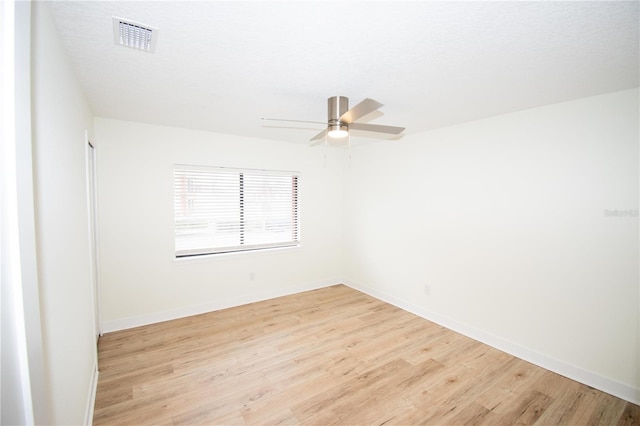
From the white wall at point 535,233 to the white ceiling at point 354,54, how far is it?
15.1 inches

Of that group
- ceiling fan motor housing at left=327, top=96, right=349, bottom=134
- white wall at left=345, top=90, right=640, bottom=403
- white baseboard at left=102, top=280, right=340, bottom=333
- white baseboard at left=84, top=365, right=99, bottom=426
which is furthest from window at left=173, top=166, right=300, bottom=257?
ceiling fan motor housing at left=327, top=96, right=349, bottom=134

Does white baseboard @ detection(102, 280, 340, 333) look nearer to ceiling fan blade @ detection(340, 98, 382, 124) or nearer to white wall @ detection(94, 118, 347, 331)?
white wall @ detection(94, 118, 347, 331)

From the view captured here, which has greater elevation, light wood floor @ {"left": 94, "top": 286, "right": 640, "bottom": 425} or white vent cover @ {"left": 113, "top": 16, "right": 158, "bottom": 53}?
white vent cover @ {"left": 113, "top": 16, "right": 158, "bottom": 53}

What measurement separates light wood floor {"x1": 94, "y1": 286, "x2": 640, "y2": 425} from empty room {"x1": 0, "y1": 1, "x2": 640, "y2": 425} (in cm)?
2

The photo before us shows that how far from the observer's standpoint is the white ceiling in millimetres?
1360

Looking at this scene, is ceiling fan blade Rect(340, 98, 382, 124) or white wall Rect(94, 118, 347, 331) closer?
ceiling fan blade Rect(340, 98, 382, 124)

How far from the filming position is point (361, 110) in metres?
2.02

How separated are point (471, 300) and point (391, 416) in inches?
70.7

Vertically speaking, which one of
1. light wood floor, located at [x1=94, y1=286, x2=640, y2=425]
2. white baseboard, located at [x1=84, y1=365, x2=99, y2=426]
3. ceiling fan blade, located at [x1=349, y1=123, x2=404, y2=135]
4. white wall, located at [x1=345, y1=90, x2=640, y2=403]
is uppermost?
ceiling fan blade, located at [x1=349, y1=123, x2=404, y2=135]

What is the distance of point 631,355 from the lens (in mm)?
Answer: 2262

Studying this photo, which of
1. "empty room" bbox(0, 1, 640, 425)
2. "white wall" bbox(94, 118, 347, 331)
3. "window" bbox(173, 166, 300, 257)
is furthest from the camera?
"window" bbox(173, 166, 300, 257)

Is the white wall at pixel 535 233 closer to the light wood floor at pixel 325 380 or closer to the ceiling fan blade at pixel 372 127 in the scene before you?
the light wood floor at pixel 325 380

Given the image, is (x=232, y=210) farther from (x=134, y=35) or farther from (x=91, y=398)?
(x=134, y=35)

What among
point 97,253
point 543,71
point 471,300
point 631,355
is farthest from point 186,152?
point 631,355
